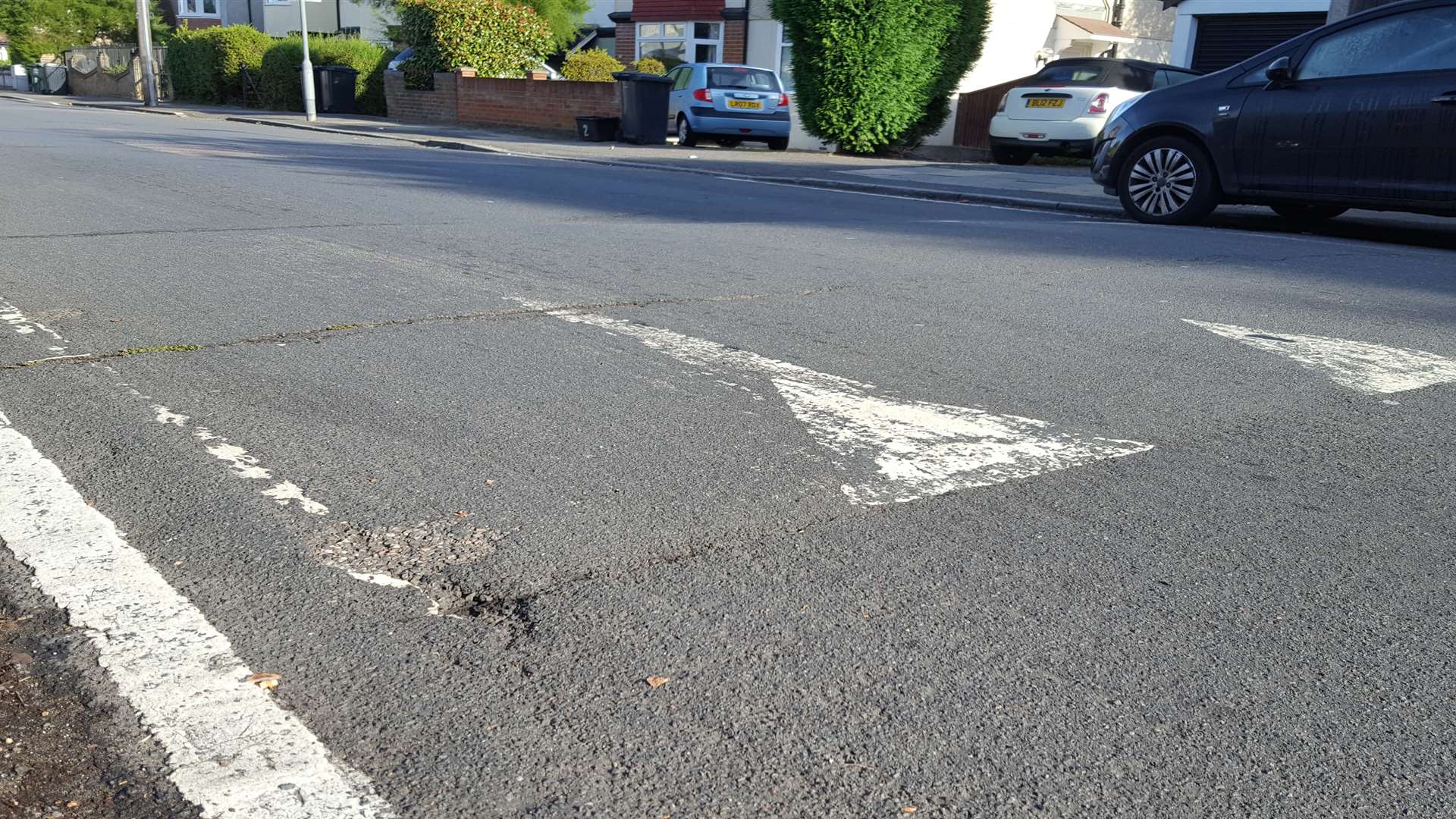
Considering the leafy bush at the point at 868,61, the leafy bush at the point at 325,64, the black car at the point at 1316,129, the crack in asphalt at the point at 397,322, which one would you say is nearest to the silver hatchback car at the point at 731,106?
the leafy bush at the point at 868,61

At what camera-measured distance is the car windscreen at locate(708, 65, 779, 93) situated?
23.5 m

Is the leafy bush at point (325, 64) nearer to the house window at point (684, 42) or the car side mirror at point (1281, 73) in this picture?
the house window at point (684, 42)

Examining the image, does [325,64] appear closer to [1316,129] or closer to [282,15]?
[282,15]

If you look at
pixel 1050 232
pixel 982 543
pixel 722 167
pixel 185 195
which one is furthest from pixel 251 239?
pixel 722 167

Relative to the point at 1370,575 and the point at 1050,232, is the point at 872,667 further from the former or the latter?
the point at 1050,232

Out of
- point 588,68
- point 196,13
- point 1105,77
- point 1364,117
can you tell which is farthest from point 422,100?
point 196,13

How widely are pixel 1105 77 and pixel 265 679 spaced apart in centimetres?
1839

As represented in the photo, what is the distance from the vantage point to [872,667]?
2.58 metres

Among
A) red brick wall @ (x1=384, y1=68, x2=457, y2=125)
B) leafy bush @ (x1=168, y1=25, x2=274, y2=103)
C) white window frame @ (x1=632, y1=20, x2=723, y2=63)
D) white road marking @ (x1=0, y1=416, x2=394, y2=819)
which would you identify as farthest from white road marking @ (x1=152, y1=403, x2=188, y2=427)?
leafy bush @ (x1=168, y1=25, x2=274, y2=103)

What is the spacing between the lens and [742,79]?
23.7 m

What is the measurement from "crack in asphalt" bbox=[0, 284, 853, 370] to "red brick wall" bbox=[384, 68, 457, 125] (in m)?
25.4

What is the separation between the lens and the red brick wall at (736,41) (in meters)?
37.3

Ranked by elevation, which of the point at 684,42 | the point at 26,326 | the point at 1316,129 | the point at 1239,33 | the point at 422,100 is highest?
the point at 1239,33

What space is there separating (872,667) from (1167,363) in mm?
3214
